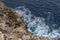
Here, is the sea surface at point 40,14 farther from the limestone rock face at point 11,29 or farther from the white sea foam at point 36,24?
the limestone rock face at point 11,29

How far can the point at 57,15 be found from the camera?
127ft

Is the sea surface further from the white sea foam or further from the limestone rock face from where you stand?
the limestone rock face

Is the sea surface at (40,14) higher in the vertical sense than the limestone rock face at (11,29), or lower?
lower

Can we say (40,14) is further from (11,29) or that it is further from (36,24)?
(11,29)

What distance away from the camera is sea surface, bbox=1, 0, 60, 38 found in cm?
3316

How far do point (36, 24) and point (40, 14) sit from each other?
409cm

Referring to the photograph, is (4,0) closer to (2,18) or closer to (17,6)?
(17,6)

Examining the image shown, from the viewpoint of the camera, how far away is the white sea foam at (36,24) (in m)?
32.2

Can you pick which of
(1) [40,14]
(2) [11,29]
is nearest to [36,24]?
(1) [40,14]

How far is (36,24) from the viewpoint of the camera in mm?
35219

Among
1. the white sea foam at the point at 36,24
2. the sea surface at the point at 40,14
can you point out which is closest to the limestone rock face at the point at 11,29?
the sea surface at the point at 40,14

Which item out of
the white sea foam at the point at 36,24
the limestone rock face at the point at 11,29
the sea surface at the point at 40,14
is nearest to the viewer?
the limestone rock face at the point at 11,29

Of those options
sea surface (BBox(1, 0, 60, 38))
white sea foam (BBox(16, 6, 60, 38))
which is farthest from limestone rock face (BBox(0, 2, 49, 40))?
white sea foam (BBox(16, 6, 60, 38))

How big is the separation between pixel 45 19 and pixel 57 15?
3.43 m
